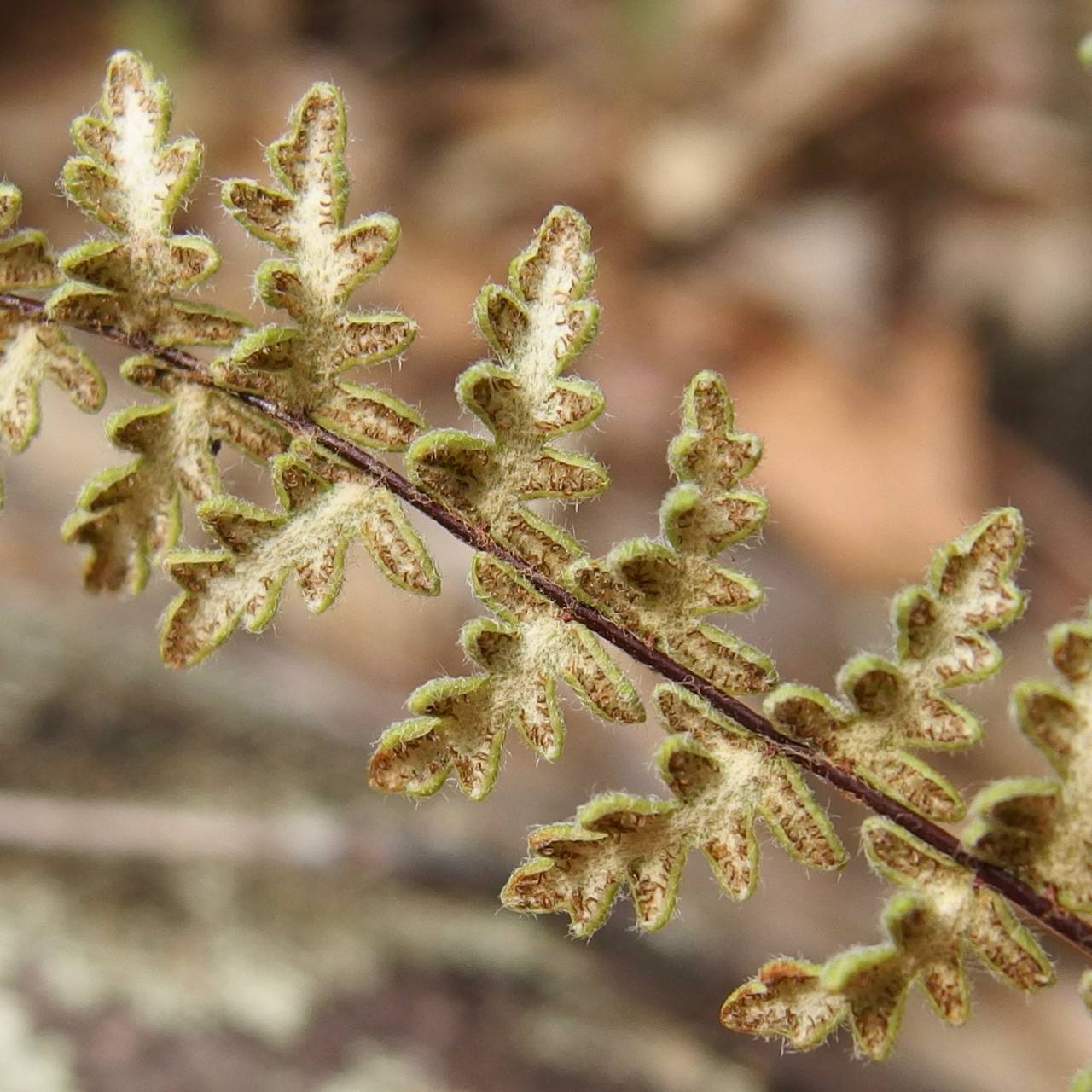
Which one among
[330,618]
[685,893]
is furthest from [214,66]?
[685,893]

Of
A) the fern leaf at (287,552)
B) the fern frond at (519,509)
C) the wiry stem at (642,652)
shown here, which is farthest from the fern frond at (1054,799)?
the fern leaf at (287,552)

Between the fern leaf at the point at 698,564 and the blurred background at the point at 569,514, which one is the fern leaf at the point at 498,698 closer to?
the fern leaf at the point at 698,564

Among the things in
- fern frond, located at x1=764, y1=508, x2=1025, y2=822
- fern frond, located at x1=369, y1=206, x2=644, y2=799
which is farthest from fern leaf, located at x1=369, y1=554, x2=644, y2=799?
fern frond, located at x1=764, y1=508, x2=1025, y2=822

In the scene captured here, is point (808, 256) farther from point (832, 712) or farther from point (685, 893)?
point (832, 712)

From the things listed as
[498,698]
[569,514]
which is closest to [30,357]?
[498,698]

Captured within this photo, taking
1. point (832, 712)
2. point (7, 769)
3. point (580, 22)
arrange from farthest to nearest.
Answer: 1. point (580, 22)
2. point (7, 769)
3. point (832, 712)
